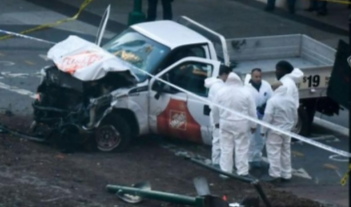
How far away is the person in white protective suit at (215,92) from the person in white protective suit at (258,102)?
0.60 meters

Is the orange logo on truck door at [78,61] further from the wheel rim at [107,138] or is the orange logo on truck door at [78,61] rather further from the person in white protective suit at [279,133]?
the person in white protective suit at [279,133]

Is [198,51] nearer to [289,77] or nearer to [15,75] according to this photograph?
[289,77]

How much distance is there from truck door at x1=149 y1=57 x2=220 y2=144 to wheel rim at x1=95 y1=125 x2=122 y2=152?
0.64 meters

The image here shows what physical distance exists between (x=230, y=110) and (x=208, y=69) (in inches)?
63.4

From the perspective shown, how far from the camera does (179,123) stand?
14.6m

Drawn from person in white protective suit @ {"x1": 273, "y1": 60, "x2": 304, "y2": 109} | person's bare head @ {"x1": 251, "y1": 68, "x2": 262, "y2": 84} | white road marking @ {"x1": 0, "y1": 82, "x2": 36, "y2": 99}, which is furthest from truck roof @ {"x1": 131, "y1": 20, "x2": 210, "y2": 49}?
white road marking @ {"x1": 0, "y1": 82, "x2": 36, "y2": 99}

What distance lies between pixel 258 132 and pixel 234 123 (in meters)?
0.93

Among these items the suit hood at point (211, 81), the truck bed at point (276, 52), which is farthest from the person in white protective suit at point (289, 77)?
the truck bed at point (276, 52)

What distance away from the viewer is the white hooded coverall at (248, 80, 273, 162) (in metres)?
14.2

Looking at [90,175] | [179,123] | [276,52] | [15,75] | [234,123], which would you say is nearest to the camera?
[90,175]

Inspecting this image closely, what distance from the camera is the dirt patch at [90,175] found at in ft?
38.6

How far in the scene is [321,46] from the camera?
1692 centimetres

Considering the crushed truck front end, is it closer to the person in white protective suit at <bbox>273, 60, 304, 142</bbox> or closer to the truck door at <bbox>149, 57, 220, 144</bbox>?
the truck door at <bbox>149, 57, 220, 144</bbox>

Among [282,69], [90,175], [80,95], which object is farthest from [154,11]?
[90,175]
